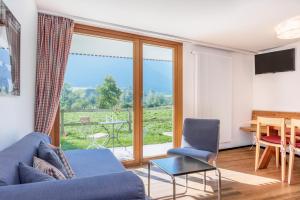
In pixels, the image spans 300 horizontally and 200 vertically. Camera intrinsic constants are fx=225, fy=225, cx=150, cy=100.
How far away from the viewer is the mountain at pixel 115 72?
3.37 meters

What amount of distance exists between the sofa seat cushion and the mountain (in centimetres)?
121

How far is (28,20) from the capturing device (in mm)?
2418

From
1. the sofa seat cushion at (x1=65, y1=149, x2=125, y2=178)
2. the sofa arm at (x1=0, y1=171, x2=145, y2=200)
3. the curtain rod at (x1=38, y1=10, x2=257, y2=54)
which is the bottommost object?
the sofa seat cushion at (x1=65, y1=149, x2=125, y2=178)

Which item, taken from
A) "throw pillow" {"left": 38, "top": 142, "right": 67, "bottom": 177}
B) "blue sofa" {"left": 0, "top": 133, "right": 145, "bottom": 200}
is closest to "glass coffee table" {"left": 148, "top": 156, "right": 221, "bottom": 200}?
"throw pillow" {"left": 38, "top": 142, "right": 67, "bottom": 177}

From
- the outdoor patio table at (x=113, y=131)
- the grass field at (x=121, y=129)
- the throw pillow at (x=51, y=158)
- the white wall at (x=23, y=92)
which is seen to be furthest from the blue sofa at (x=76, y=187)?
the outdoor patio table at (x=113, y=131)

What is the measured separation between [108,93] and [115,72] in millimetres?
359

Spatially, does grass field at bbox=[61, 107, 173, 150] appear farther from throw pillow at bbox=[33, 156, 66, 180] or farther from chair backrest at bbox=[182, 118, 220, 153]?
throw pillow at bbox=[33, 156, 66, 180]

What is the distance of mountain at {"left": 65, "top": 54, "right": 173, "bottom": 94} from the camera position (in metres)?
3.37

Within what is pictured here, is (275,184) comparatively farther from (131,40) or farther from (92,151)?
(131,40)

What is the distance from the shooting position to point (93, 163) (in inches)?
89.6

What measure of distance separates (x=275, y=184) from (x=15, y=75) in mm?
3223

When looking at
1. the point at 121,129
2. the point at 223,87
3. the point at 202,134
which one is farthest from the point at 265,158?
the point at 121,129

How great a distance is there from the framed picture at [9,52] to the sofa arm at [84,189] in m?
0.98

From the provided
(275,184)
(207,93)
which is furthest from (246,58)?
(275,184)
